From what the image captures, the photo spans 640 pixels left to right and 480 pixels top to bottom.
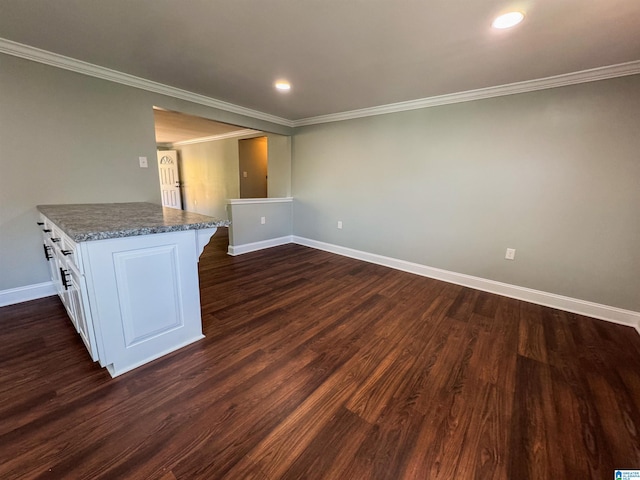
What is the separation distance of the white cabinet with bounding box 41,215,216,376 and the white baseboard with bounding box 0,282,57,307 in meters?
1.03

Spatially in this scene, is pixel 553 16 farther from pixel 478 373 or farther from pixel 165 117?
pixel 165 117

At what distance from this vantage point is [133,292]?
5.13ft

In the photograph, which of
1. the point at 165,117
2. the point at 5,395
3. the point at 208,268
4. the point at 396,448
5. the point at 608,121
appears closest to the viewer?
the point at 396,448

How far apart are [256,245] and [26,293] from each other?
2571mm

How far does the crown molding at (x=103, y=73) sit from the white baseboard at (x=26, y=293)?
6.48 ft

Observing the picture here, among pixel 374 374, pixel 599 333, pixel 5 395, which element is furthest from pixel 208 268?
pixel 599 333

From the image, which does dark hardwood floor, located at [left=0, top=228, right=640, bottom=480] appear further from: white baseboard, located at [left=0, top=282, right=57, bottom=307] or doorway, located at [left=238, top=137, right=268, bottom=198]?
doorway, located at [left=238, top=137, right=268, bottom=198]

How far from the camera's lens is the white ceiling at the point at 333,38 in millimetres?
1531

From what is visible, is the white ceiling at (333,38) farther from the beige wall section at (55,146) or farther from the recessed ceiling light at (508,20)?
the beige wall section at (55,146)

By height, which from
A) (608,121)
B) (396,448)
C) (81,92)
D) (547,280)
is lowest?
(396,448)

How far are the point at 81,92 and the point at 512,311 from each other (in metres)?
4.59

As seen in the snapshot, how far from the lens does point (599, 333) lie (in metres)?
2.19

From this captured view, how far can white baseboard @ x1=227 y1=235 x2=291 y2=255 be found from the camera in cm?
405

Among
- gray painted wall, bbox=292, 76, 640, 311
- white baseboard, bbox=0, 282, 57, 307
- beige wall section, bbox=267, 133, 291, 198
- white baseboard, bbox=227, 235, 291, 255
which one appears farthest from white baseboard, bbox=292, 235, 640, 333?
white baseboard, bbox=0, 282, 57, 307
